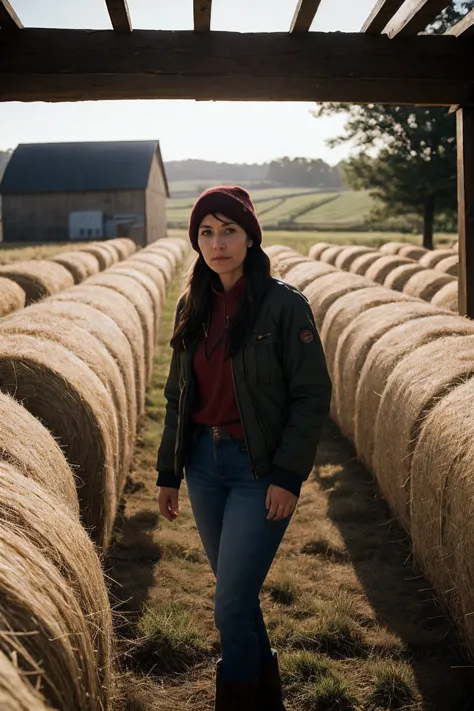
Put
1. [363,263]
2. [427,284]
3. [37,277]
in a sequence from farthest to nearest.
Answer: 1. [363,263]
2. [37,277]
3. [427,284]

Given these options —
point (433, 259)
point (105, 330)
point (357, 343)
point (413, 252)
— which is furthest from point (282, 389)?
point (413, 252)

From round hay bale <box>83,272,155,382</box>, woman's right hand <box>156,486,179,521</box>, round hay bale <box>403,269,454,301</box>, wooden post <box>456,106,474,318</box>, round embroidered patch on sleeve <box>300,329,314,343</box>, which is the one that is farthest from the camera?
round hay bale <box>403,269,454,301</box>

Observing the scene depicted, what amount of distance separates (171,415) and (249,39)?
3.38 meters

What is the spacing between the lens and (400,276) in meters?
15.5

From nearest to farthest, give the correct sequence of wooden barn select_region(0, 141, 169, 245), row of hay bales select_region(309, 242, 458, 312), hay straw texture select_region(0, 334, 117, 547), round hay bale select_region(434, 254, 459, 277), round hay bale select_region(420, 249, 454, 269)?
hay straw texture select_region(0, 334, 117, 547)
row of hay bales select_region(309, 242, 458, 312)
round hay bale select_region(434, 254, 459, 277)
round hay bale select_region(420, 249, 454, 269)
wooden barn select_region(0, 141, 169, 245)

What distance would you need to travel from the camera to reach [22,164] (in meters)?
48.1

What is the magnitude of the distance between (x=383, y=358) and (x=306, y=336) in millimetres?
3379

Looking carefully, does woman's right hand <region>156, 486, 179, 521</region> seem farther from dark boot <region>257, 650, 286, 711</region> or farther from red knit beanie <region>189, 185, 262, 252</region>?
red knit beanie <region>189, 185, 262, 252</region>

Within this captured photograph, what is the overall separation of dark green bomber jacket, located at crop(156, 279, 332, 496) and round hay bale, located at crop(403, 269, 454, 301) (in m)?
10.4

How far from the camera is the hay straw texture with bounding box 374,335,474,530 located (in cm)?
505

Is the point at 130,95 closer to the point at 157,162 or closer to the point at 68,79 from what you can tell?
the point at 68,79

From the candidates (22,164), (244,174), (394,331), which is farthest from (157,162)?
(244,174)

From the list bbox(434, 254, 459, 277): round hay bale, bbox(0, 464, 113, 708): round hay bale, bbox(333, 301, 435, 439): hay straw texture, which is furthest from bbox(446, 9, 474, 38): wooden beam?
bbox(434, 254, 459, 277): round hay bale

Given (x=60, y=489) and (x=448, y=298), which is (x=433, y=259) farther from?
(x=60, y=489)
